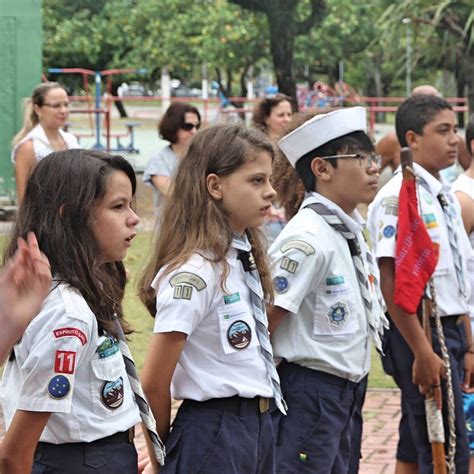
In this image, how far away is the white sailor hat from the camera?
4.53 m

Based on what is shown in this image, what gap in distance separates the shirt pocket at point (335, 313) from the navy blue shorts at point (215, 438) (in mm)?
625

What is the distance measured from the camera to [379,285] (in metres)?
Answer: 4.85

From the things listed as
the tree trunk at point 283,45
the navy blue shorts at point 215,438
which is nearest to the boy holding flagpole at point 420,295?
the navy blue shorts at point 215,438

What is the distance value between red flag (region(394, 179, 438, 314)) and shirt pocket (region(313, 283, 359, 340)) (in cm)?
52

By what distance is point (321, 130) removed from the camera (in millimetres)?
4527

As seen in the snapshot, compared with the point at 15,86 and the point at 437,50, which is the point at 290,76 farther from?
the point at 437,50

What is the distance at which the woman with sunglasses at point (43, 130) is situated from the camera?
8227 mm

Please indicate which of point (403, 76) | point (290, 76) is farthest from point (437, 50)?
point (403, 76)

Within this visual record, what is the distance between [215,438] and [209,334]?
0.31 metres

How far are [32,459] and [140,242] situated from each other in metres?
11.8

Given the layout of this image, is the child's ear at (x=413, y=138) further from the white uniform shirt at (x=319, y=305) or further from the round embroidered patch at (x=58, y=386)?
the round embroidered patch at (x=58, y=386)

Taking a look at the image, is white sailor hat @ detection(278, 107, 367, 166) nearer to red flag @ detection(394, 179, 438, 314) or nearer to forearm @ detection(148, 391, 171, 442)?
red flag @ detection(394, 179, 438, 314)

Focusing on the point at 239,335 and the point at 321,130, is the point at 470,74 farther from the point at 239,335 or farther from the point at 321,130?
the point at 239,335

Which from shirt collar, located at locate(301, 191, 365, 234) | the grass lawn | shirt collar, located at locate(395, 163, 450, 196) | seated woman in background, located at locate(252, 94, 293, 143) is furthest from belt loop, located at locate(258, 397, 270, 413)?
seated woman in background, located at locate(252, 94, 293, 143)
